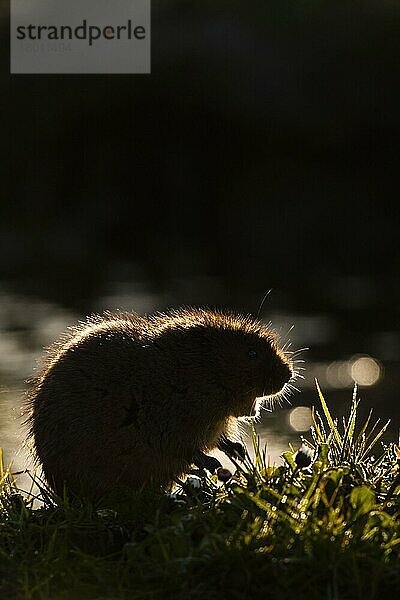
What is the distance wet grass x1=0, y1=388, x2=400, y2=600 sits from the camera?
3207mm

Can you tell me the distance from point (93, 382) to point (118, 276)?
5.21 meters

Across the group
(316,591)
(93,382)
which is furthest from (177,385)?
(316,591)

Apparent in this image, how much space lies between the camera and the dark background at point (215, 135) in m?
10.2

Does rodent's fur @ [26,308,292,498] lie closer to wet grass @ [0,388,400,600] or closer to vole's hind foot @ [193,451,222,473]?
vole's hind foot @ [193,451,222,473]

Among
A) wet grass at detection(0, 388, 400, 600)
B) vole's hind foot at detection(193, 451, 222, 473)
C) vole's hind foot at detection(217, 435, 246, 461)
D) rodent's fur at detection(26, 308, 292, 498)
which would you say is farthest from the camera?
vole's hind foot at detection(217, 435, 246, 461)

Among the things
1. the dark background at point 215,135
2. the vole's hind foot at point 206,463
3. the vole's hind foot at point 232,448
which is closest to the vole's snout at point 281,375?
the vole's hind foot at point 232,448

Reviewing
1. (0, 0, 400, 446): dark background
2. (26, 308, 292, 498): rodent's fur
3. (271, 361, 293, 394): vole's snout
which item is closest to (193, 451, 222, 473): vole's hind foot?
(26, 308, 292, 498): rodent's fur

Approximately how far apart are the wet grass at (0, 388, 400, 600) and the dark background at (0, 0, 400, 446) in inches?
245

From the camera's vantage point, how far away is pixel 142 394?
418 centimetres

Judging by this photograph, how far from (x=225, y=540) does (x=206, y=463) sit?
1.01 metres

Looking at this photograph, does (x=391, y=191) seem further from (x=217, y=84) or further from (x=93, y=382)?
(x=93, y=382)

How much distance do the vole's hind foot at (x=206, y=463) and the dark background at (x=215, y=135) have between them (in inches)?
229

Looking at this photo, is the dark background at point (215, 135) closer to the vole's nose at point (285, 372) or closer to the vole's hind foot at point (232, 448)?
the vole's nose at point (285, 372)

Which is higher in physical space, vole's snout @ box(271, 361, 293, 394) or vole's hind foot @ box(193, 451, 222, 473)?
vole's snout @ box(271, 361, 293, 394)
